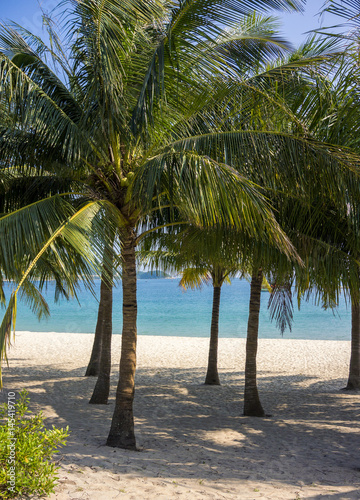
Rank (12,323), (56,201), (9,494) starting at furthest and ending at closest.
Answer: (56,201) < (9,494) < (12,323)

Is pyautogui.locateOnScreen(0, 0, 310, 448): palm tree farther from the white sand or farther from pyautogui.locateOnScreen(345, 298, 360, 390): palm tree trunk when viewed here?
pyautogui.locateOnScreen(345, 298, 360, 390): palm tree trunk

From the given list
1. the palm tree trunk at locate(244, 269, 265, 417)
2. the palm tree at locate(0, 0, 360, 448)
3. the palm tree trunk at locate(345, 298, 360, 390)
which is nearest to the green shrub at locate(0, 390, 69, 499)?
the palm tree at locate(0, 0, 360, 448)

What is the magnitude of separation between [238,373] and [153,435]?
6830mm

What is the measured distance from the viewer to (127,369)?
6102 millimetres

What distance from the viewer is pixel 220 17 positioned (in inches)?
200

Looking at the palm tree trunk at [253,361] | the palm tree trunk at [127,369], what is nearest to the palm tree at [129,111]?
the palm tree trunk at [127,369]

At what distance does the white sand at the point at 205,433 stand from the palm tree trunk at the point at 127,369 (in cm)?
25

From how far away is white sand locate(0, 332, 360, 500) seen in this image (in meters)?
4.64

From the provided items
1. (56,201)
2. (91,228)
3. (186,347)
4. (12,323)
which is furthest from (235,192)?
(186,347)

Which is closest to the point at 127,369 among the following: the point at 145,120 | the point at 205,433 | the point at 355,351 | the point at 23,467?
the point at 205,433

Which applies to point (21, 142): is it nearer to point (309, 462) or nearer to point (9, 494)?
point (9, 494)

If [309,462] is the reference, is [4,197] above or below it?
above

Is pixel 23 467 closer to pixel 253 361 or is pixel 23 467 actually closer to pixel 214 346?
pixel 253 361

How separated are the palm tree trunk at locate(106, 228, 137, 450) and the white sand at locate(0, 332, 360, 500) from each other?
25cm
